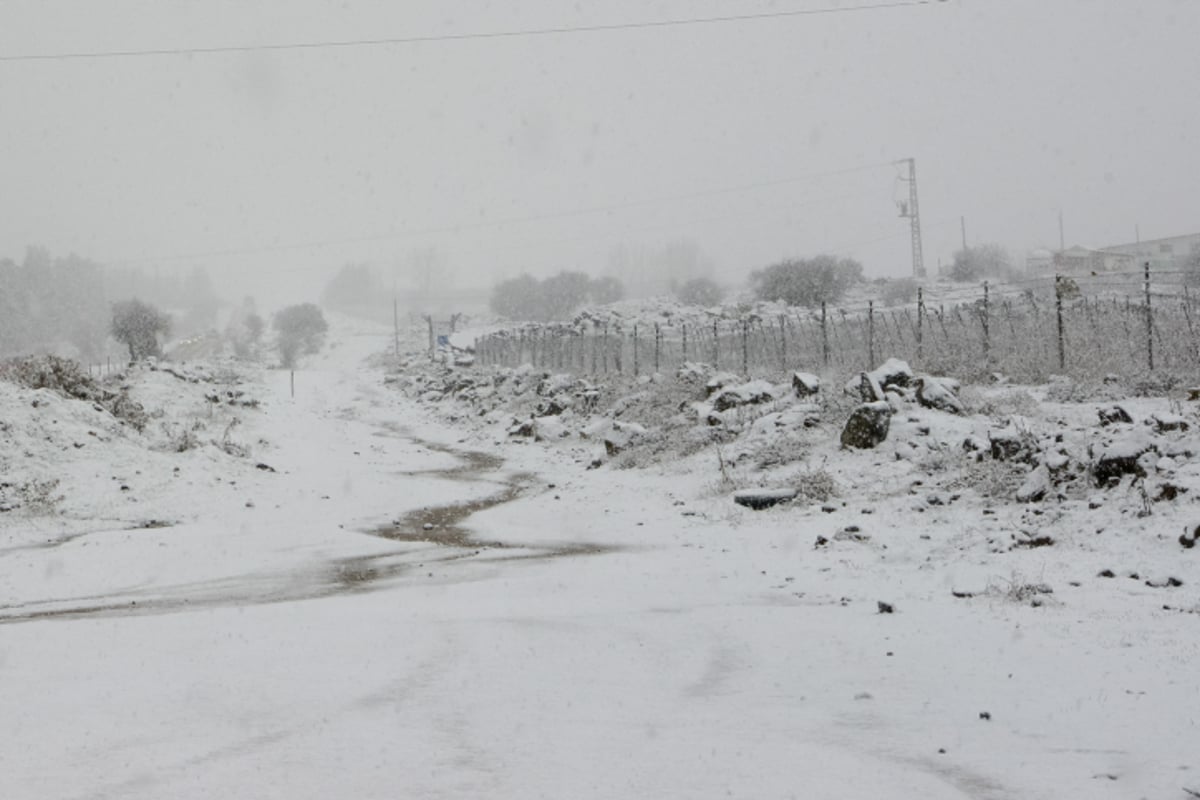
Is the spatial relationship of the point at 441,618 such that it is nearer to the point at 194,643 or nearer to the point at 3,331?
the point at 194,643

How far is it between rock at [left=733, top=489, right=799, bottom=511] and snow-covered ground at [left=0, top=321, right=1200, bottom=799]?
0.66ft

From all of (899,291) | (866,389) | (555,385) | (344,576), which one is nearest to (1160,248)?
(899,291)

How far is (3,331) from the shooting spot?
86.9 metres

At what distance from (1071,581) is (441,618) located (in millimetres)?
5312

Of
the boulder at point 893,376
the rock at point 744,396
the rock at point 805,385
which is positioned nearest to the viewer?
the boulder at point 893,376

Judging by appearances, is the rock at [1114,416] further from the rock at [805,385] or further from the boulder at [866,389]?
the rock at [805,385]

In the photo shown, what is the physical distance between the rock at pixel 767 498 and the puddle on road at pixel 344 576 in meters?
2.30

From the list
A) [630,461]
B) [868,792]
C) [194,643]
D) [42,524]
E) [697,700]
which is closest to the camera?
[868,792]

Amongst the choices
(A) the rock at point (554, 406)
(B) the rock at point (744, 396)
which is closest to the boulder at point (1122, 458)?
(B) the rock at point (744, 396)

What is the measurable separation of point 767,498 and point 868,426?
9.19 feet

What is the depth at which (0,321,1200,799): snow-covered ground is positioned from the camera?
3873 millimetres

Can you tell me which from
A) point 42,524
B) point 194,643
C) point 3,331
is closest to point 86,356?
point 3,331

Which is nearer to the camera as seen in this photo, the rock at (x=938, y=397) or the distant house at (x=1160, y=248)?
the rock at (x=938, y=397)

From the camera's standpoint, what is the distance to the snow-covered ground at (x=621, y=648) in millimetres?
3873
